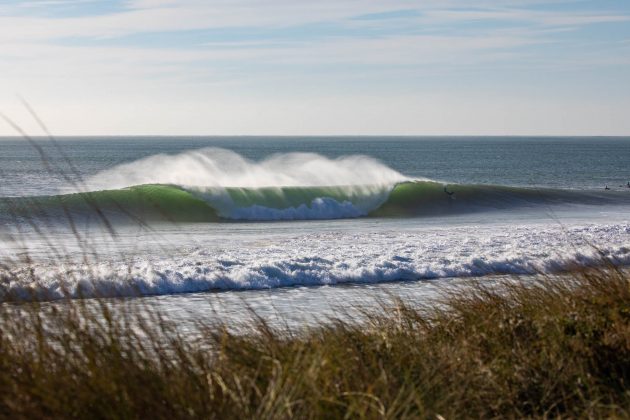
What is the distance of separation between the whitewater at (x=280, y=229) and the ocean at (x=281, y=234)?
2.0 inches

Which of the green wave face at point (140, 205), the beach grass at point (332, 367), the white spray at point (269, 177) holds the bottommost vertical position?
the green wave face at point (140, 205)

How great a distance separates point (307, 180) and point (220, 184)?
4779 millimetres

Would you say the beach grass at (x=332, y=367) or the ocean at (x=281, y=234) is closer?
the beach grass at (x=332, y=367)

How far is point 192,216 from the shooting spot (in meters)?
26.1

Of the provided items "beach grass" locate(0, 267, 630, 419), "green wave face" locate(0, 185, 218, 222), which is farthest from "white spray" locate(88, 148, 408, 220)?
"beach grass" locate(0, 267, 630, 419)

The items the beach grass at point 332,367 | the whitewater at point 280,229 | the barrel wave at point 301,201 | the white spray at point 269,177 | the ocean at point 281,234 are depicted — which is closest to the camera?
the beach grass at point 332,367

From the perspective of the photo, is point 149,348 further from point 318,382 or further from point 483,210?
point 483,210

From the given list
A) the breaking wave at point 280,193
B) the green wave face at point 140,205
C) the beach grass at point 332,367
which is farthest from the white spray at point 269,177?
the beach grass at point 332,367

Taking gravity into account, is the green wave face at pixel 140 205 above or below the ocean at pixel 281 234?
below

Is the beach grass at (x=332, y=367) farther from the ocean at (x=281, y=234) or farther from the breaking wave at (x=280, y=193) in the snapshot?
the breaking wave at (x=280, y=193)

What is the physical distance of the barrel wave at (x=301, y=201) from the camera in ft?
86.7

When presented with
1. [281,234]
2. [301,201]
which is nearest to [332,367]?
[281,234]

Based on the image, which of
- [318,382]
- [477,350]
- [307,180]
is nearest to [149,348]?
[318,382]

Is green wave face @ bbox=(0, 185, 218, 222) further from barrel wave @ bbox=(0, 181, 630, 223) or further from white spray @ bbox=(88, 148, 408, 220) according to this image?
white spray @ bbox=(88, 148, 408, 220)
